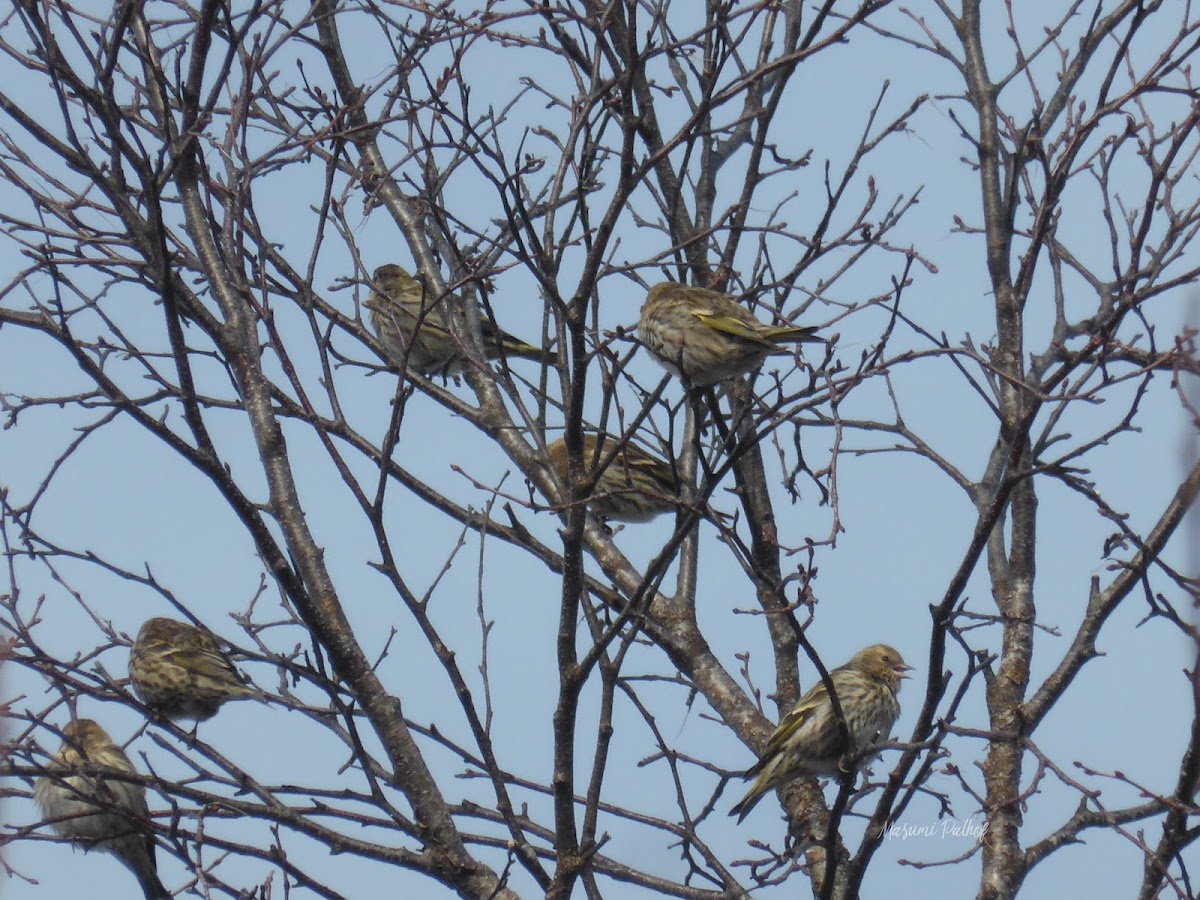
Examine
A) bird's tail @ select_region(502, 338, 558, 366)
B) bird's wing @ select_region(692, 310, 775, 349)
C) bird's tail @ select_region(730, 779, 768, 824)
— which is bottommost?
bird's tail @ select_region(730, 779, 768, 824)

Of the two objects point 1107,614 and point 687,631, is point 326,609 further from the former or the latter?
point 1107,614

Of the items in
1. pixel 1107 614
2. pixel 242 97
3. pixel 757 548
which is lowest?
pixel 1107 614

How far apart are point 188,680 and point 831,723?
3.91 m

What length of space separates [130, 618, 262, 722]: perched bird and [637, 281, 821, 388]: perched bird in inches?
136

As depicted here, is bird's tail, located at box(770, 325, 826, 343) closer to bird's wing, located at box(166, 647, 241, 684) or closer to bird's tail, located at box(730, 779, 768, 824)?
bird's tail, located at box(730, 779, 768, 824)

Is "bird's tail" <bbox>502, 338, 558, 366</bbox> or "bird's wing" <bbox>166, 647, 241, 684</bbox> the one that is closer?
"bird's wing" <bbox>166, 647, 241, 684</bbox>

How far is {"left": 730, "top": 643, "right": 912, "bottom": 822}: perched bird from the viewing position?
20.4 feet

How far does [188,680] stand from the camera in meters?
8.48

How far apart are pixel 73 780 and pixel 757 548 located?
4412mm

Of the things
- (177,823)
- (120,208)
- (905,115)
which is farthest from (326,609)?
(905,115)

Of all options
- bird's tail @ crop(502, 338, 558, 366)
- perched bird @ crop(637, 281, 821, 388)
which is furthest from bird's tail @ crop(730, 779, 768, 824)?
bird's tail @ crop(502, 338, 558, 366)

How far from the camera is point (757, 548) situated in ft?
20.2

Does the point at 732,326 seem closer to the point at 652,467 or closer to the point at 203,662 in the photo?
the point at 652,467

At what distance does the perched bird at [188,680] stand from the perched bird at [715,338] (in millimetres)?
3454
